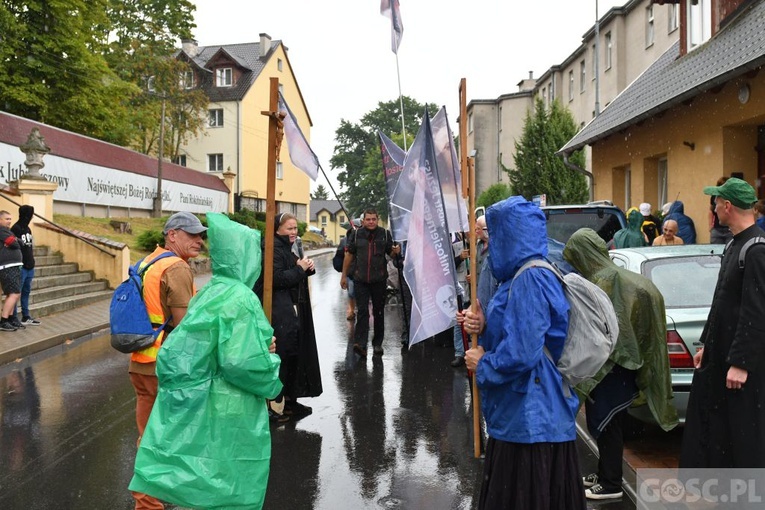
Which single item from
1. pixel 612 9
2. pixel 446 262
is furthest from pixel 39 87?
pixel 446 262

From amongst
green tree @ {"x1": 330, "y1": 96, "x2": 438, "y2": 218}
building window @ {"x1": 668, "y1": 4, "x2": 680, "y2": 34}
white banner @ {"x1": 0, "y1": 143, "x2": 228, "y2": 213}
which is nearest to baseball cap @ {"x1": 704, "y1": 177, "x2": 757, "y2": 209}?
white banner @ {"x1": 0, "y1": 143, "x2": 228, "y2": 213}

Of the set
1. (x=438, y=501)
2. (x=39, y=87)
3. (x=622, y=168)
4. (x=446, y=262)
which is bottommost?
(x=438, y=501)

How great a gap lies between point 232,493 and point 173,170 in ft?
110

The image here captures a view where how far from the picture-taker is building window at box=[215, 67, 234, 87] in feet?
172

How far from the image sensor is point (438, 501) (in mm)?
4781

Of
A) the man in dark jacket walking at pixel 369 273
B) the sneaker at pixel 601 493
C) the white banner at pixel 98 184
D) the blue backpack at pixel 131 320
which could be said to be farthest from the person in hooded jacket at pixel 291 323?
the white banner at pixel 98 184

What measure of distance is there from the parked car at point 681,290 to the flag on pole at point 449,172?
5.76ft

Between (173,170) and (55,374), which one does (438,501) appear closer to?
(55,374)

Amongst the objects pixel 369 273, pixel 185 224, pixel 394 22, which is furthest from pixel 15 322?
pixel 185 224

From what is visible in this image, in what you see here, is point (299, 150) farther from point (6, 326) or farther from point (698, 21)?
point (698, 21)

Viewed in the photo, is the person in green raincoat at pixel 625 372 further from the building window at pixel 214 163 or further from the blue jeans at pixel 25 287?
the building window at pixel 214 163

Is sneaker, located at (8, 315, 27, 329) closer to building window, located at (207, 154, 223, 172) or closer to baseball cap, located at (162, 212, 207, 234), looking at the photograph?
baseball cap, located at (162, 212, 207, 234)

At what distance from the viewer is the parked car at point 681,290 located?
17.9 feet

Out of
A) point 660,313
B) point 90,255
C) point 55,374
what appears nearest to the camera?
point 660,313
